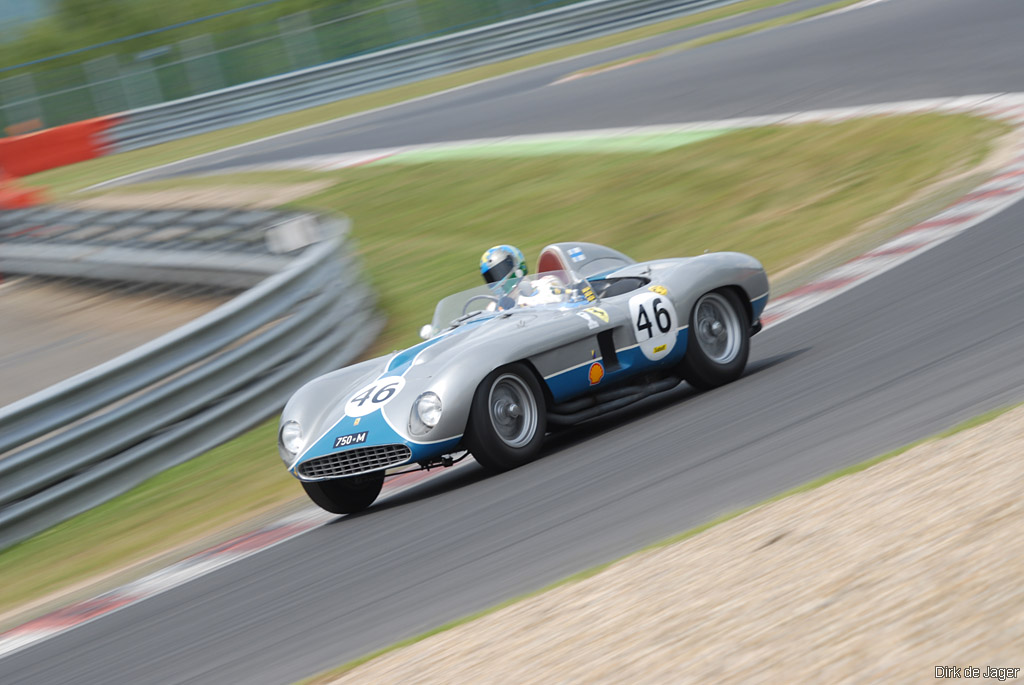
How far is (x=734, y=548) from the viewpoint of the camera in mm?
3951

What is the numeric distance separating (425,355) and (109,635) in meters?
2.05

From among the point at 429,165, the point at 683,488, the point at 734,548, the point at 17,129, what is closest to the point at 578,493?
the point at 683,488

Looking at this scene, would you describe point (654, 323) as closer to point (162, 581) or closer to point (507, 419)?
point (507, 419)

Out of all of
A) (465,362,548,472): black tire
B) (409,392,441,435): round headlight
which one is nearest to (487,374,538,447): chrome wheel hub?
(465,362,548,472): black tire

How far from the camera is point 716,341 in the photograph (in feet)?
24.6

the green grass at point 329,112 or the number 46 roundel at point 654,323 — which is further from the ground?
the green grass at point 329,112

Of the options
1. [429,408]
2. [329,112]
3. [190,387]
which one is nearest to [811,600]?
[429,408]

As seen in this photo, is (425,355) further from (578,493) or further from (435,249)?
(435,249)

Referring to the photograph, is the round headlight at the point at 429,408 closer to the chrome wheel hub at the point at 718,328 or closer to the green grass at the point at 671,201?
the chrome wheel hub at the point at 718,328

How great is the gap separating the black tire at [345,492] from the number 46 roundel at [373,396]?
1.05 feet

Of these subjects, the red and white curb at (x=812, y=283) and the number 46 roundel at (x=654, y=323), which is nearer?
the red and white curb at (x=812, y=283)

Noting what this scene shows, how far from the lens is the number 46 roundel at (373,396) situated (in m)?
6.42

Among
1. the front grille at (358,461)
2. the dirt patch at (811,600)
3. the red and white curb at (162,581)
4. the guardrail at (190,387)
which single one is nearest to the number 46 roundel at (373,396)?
the front grille at (358,461)

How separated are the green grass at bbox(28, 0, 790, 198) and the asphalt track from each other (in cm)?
1801
